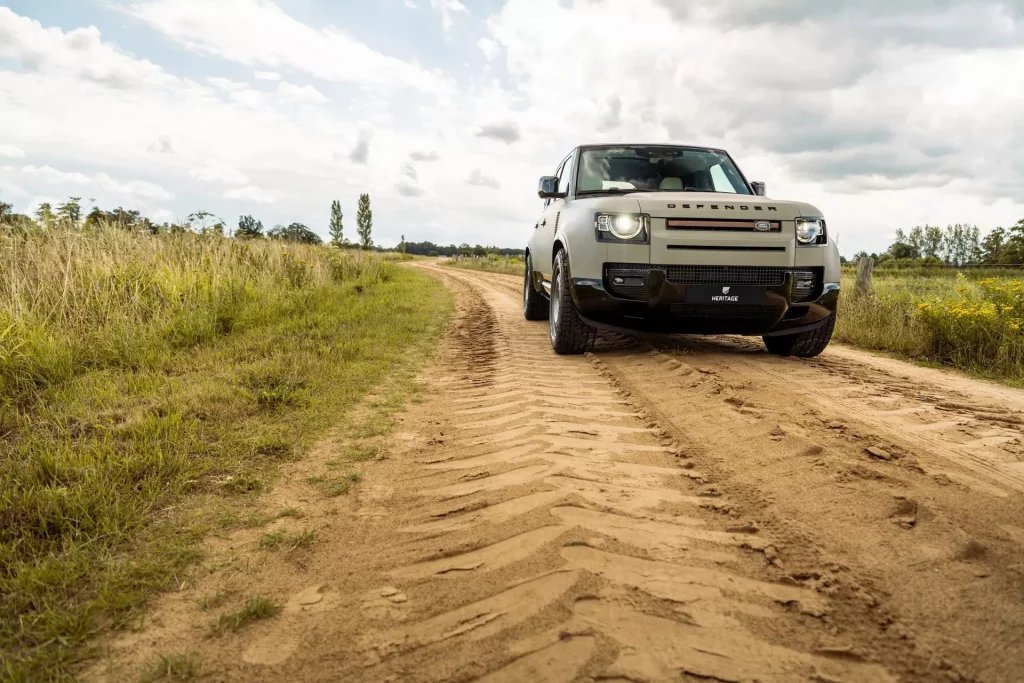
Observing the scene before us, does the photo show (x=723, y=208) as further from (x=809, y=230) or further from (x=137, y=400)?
(x=137, y=400)

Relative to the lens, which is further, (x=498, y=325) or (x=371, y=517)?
(x=498, y=325)

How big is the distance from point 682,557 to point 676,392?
7.44 feet

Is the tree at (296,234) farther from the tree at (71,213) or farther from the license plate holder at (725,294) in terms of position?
the license plate holder at (725,294)

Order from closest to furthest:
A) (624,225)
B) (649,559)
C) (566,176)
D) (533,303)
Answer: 1. (649,559)
2. (624,225)
3. (566,176)
4. (533,303)

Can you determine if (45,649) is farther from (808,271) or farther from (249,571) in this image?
(808,271)

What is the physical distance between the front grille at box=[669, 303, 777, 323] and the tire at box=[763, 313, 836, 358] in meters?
0.79

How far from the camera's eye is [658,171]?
624 cm

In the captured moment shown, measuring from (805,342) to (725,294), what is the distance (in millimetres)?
1283

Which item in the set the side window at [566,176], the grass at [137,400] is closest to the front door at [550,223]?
the side window at [566,176]

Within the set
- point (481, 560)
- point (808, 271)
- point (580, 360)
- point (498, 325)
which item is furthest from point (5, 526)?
point (498, 325)

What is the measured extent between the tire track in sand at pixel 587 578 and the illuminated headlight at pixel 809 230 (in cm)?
249

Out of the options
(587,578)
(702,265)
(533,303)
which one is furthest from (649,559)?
(533,303)

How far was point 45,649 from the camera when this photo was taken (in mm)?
1652

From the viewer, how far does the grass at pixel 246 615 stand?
1.75 metres
